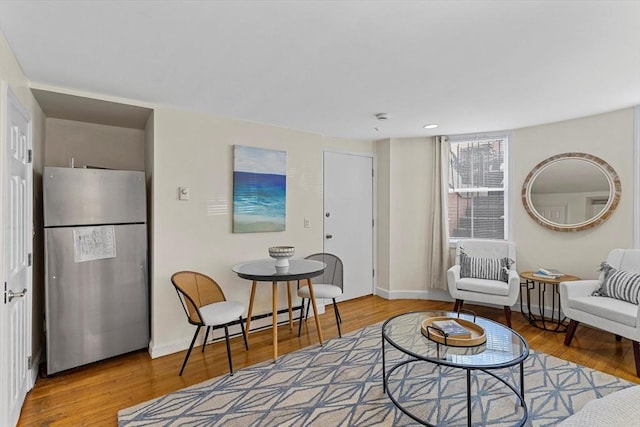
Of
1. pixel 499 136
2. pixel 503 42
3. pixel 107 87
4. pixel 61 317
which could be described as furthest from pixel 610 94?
pixel 61 317

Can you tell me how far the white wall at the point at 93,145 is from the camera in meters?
3.21

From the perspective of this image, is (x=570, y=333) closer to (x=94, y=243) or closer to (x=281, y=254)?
(x=281, y=254)

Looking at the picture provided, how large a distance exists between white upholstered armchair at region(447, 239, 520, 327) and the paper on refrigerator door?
A: 358 centimetres

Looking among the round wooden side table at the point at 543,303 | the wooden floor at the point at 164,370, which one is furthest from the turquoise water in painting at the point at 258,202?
the round wooden side table at the point at 543,303

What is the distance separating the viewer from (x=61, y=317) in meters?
2.57

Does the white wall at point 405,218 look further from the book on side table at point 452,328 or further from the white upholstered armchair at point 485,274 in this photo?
the book on side table at point 452,328

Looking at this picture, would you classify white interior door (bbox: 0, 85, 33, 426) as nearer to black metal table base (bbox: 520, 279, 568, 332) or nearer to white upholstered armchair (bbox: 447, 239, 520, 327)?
white upholstered armchair (bbox: 447, 239, 520, 327)

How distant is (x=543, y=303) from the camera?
11.8 feet

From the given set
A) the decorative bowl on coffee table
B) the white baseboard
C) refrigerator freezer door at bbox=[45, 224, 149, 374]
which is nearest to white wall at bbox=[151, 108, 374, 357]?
the white baseboard

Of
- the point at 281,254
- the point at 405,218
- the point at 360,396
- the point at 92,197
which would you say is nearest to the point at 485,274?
the point at 405,218

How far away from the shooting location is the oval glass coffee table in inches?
73.8

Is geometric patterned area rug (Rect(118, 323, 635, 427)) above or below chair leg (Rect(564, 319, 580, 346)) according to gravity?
below

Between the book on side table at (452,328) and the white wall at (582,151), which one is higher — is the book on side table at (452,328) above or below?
below

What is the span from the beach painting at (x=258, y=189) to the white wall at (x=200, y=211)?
75 mm
